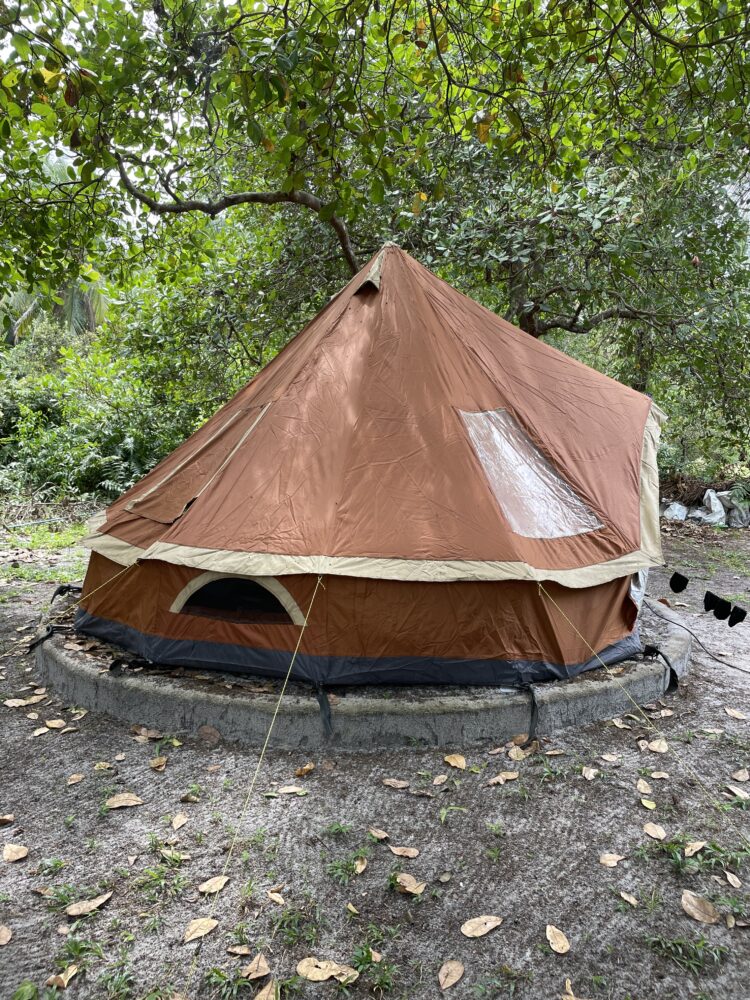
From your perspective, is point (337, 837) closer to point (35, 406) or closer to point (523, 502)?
point (523, 502)

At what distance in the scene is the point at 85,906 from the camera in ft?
8.84

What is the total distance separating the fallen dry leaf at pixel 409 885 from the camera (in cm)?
280

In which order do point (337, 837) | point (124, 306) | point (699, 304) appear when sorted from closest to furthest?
1. point (337, 837)
2. point (699, 304)
3. point (124, 306)

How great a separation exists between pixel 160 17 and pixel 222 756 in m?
4.98

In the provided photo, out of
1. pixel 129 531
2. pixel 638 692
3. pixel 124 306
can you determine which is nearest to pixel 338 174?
pixel 129 531

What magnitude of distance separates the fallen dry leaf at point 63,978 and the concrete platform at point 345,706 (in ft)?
5.30

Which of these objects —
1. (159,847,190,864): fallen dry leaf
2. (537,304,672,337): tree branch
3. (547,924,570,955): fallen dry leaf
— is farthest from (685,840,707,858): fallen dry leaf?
(537,304,672,337): tree branch

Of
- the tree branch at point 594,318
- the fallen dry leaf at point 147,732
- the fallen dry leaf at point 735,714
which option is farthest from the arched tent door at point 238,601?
the tree branch at point 594,318

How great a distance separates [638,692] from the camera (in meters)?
4.52

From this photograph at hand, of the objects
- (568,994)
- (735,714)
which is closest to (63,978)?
(568,994)

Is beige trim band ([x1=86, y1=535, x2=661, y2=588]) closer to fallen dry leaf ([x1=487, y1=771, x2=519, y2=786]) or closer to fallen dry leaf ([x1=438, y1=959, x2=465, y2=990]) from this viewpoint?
fallen dry leaf ([x1=487, y1=771, x2=519, y2=786])

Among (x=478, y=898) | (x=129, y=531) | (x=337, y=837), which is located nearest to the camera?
(x=478, y=898)

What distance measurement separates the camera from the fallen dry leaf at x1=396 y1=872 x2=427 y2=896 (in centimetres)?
280

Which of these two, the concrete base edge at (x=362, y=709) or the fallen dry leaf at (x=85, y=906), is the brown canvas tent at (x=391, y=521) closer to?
the concrete base edge at (x=362, y=709)
